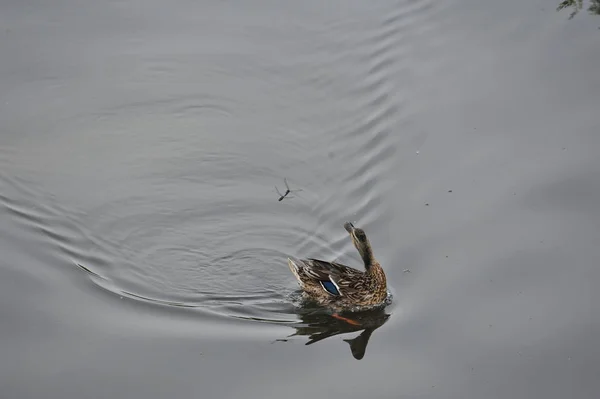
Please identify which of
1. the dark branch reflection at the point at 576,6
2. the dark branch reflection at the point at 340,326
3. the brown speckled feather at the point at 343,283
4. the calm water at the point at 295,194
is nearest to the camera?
the calm water at the point at 295,194

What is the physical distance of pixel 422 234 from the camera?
11.2 meters

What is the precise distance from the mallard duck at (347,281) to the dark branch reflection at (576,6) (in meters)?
6.60

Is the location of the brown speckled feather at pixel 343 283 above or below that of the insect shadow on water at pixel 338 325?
above

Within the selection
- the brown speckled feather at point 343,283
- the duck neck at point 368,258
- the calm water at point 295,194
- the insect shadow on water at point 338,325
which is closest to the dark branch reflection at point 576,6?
the calm water at point 295,194

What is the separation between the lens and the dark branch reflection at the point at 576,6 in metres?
14.8

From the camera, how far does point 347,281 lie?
413 inches

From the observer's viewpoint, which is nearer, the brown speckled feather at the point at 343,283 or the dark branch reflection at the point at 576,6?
the brown speckled feather at the point at 343,283

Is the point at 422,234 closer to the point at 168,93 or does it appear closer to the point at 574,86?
the point at 574,86

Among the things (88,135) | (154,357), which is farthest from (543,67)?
(154,357)

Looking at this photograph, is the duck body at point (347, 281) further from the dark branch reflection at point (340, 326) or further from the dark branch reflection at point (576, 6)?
the dark branch reflection at point (576, 6)

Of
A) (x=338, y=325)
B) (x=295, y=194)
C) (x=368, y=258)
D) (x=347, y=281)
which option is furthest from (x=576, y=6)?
(x=338, y=325)

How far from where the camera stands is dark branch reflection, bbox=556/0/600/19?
14.8m

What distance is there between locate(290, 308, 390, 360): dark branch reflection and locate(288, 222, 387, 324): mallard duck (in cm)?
14

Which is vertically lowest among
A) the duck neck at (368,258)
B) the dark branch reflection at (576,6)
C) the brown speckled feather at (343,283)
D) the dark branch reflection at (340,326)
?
the dark branch reflection at (340,326)
